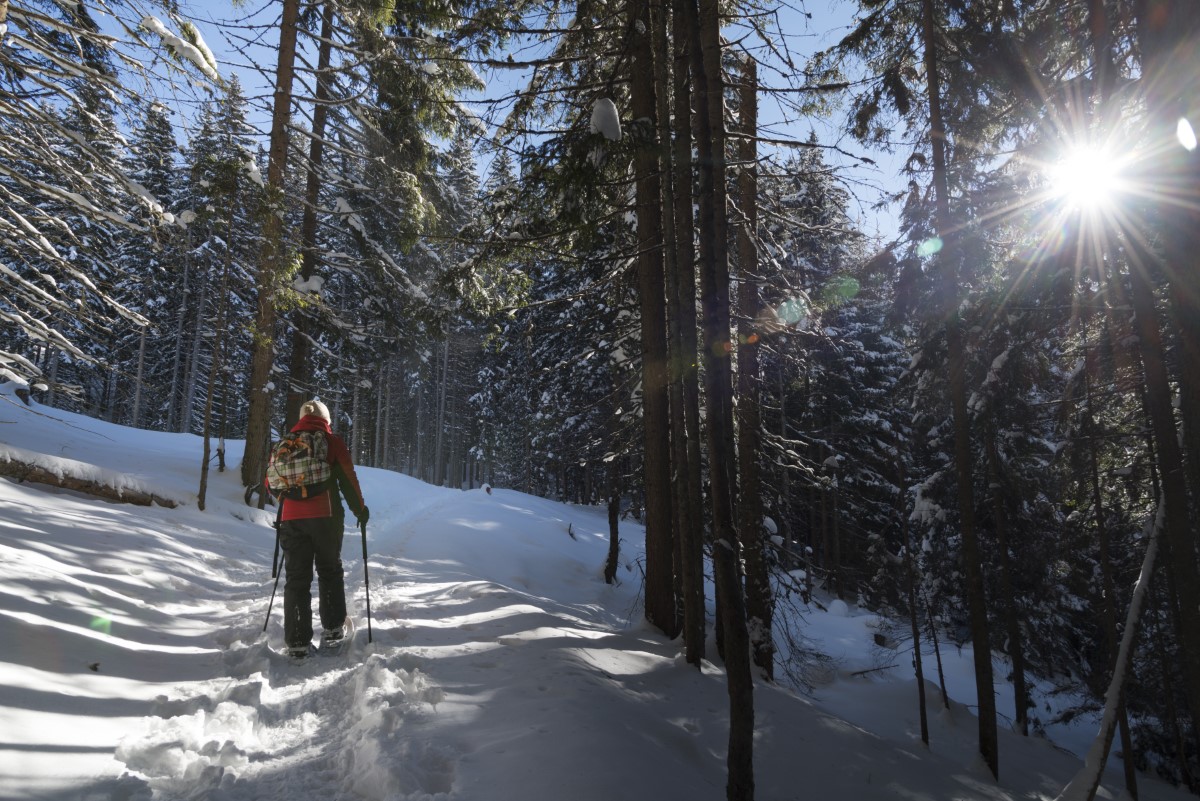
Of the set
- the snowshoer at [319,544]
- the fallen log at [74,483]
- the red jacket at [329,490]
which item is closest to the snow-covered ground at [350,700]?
the fallen log at [74,483]

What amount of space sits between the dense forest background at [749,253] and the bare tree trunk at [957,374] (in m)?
0.06

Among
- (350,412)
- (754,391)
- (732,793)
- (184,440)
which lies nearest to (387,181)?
(754,391)

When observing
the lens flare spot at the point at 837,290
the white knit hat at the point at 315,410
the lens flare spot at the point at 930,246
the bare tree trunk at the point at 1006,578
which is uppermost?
the lens flare spot at the point at 930,246

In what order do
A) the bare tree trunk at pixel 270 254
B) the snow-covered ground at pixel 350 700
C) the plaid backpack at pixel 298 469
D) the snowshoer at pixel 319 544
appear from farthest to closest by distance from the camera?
the bare tree trunk at pixel 270 254 < the plaid backpack at pixel 298 469 < the snowshoer at pixel 319 544 < the snow-covered ground at pixel 350 700

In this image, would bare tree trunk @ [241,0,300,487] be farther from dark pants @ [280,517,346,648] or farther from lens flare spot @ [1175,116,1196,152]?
lens flare spot @ [1175,116,1196,152]

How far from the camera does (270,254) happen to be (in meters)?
11.0

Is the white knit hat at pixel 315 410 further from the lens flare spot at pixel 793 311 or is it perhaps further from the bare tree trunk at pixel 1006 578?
the bare tree trunk at pixel 1006 578

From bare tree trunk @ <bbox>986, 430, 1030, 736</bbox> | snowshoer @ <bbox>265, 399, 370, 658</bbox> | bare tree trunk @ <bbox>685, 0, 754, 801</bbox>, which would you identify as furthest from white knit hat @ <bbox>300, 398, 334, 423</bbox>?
bare tree trunk @ <bbox>986, 430, 1030, 736</bbox>

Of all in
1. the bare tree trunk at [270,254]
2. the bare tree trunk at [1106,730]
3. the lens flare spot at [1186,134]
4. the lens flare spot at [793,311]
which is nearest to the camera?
the bare tree trunk at [1106,730]

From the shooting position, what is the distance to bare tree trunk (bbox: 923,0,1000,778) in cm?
889

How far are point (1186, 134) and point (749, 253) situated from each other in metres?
5.15

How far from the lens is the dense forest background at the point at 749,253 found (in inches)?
220

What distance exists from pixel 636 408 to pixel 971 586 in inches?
226

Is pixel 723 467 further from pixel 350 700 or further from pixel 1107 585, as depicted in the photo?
pixel 1107 585
